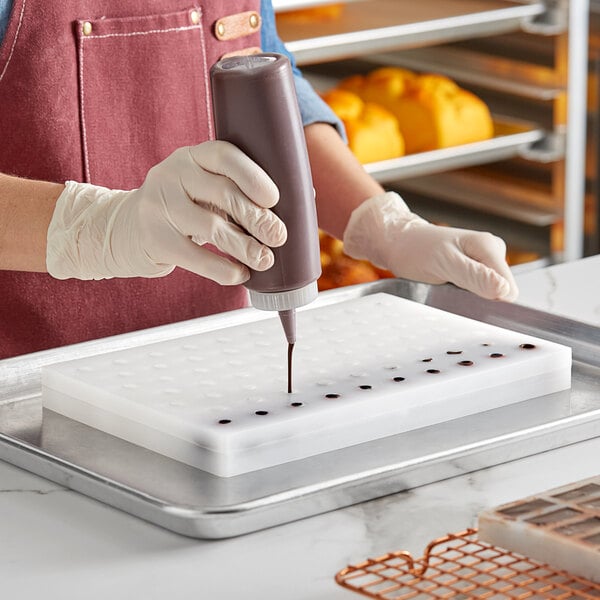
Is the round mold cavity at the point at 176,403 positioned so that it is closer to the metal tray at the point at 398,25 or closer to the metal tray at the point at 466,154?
the metal tray at the point at 398,25

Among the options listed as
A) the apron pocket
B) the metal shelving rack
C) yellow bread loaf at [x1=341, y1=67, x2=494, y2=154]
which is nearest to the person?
the apron pocket

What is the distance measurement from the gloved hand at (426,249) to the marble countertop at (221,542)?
0.50 metres

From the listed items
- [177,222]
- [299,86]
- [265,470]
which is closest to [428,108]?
[299,86]

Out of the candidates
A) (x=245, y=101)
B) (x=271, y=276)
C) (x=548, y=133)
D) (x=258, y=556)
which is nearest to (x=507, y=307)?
(x=271, y=276)

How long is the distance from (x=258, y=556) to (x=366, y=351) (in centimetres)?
45

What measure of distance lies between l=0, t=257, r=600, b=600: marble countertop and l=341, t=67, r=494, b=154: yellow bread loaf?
90.6 inches

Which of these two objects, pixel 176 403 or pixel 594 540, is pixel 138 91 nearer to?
pixel 176 403

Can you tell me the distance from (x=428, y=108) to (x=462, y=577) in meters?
2.62

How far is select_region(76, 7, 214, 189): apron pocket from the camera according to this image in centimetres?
186

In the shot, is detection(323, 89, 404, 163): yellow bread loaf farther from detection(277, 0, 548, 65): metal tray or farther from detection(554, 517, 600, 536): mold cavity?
detection(554, 517, 600, 536): mold cavity

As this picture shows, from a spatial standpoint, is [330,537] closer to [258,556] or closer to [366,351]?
[258,556]

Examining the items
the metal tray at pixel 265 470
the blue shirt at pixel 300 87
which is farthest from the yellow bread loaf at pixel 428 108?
the metal tray at pixel 265 470

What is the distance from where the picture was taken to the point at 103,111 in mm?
1874

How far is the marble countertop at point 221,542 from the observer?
3.46 ft
